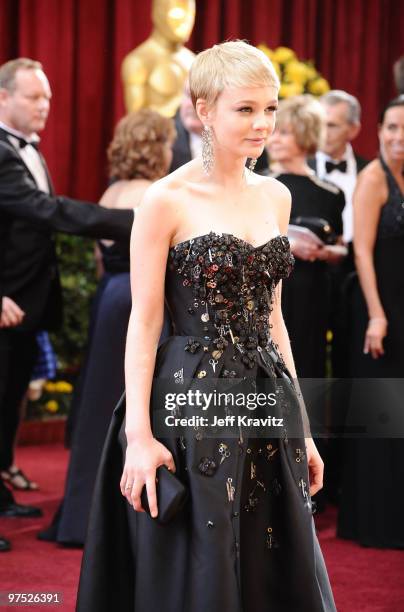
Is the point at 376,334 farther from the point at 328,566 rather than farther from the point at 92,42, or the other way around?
the point at 92,42

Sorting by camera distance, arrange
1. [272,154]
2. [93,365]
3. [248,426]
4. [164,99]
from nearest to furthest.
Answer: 1. [248,426]
2. [93,365]
3. [272,154]
4. [164,99]

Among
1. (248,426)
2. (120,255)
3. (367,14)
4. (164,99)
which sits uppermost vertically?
(367,14)

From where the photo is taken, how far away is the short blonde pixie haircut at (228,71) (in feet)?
7.37

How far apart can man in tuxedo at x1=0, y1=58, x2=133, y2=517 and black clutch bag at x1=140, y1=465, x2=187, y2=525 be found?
1984 mm

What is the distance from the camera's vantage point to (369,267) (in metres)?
4.36

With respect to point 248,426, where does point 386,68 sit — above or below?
above

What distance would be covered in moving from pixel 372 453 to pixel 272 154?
1394 millimetres

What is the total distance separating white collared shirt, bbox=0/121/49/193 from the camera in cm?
453

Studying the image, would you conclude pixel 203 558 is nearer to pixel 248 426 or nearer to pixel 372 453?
pixel 248 426

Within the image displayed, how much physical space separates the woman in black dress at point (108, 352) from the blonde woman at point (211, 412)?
1742 millimetres

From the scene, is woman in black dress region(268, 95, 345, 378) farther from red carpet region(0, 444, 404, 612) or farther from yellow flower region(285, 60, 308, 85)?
yellow flower region(285, 60, 308, 85)

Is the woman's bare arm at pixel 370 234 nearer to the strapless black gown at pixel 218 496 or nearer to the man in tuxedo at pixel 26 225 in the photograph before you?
the man in tuxedo at pixel 26 225

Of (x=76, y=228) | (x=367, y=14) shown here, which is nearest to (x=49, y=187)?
(x=76, y=228)

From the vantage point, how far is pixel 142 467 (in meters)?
2.23
